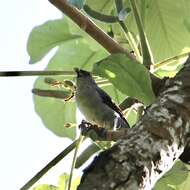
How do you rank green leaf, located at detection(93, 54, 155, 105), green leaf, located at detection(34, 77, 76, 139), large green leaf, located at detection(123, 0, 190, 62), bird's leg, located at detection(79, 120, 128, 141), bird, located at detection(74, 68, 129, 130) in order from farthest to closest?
green leaf, located at detection(34, 77, 76, 139) → large green leaf, located at detection(123, 0, 190, 62) → bird, located at detection(74, 68, 129, 130) → green leaf, located at detection(93, 54, 155, 105) → bird's leg, located at detection(79, 120, 128, 141)

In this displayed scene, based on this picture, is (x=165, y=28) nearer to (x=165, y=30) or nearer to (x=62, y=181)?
(x=165, y=30)

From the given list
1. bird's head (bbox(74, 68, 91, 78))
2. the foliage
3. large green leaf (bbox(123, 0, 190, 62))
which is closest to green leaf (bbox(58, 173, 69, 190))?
the foliage

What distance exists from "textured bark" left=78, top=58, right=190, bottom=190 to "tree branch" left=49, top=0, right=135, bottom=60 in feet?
0.78

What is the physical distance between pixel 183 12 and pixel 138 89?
0.53 meters

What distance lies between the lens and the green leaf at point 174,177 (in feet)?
3.95

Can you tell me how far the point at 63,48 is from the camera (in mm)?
1636

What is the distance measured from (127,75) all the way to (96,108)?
19 centimetres

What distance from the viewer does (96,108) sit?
115 centimetres

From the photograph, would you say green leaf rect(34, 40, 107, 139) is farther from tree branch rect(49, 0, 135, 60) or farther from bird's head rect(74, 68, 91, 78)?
tree branch rect(49, 0, 135, 60)

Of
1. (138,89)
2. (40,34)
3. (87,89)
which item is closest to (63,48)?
(40,34)

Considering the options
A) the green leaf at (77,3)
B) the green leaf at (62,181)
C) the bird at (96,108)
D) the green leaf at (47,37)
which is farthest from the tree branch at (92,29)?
the green leaf at (47,37)

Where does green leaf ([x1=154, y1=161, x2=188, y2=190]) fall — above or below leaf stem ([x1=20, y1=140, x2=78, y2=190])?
below

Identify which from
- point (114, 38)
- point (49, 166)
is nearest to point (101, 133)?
point (49, 166)

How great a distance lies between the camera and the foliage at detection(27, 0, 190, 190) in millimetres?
1214
